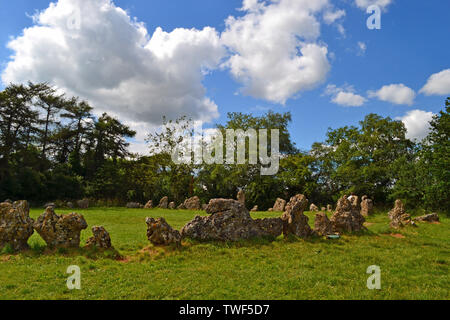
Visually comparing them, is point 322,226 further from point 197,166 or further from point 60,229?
point 197,166

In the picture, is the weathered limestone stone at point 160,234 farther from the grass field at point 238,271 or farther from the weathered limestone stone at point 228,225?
the weathered limestone stone at point 228,225

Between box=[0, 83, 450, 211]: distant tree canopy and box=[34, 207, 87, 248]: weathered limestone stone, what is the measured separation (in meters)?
24.8

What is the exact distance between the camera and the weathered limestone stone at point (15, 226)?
8.95 metres


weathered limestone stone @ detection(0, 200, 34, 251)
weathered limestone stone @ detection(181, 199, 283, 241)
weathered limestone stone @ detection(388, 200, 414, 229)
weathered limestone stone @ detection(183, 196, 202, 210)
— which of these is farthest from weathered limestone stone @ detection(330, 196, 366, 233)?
weathered limestone stone @ detection(183, 196, 202, 210)

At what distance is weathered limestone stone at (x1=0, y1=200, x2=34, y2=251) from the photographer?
8945mm

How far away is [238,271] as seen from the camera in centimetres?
725

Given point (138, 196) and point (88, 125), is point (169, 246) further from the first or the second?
point (88, 125)

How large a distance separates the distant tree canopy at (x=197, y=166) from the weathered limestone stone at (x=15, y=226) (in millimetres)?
24396

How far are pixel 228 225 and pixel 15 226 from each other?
7400mm

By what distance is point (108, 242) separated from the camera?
9.20 metres

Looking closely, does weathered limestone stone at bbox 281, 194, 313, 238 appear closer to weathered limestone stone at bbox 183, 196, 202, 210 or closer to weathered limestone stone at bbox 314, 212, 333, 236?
weathered limestone stone at bbox 314, 212, 333, 236

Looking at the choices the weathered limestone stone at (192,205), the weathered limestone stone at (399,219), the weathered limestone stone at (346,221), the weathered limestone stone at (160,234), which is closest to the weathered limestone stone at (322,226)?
the weathered limestone stone at (346,221)
